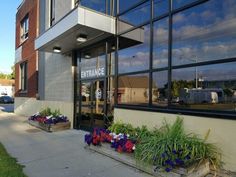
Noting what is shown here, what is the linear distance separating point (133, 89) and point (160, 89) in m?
1.24

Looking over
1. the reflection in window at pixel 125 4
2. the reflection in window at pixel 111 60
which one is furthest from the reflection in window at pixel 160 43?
the reflection in window at pixel 111 60

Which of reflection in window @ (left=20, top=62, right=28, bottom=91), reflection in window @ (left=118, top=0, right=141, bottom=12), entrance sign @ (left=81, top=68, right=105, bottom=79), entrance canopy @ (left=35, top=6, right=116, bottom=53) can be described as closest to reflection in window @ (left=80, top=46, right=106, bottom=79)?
entrance sign @ (left=81, top=68, right=105, bottom=79)

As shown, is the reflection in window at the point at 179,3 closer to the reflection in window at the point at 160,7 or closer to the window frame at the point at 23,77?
the reflection in window at the point at 160,7

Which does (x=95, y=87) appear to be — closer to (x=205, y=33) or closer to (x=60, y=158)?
(x=60, y=158)

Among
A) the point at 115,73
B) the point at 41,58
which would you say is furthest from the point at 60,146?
the point at 41,58

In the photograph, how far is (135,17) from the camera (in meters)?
8.16

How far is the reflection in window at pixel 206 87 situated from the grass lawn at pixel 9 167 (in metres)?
3.90

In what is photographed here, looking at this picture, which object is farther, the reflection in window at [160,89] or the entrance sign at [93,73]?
the entrance sign at [93,73]

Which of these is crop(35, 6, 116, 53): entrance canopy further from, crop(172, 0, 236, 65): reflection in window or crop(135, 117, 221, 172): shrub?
crop(135, 117, 221, 172): shrub

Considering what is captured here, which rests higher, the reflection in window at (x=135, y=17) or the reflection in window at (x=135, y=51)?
the reflection in window at (x=135, y=17)

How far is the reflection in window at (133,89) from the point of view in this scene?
7587mm

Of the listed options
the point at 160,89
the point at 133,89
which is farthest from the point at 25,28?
the point at 160,89

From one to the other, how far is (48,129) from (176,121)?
659 cm

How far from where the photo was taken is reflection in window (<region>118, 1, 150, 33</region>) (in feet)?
25.3
